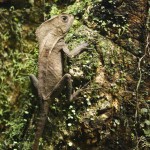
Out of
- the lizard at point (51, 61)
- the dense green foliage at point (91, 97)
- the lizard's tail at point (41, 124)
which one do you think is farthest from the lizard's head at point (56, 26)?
the lizard's tail at point (41, 124)

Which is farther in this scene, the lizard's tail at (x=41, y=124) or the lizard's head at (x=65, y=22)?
the lizard's head at (x=65, y=22)

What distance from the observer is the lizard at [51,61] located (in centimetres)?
554

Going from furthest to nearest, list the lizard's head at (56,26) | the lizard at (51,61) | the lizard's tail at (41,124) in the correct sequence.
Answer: the lizard's head at (56,26) → the lizard at (51,61) → the lizard's tail at (41,124)

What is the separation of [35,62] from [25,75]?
31 cm

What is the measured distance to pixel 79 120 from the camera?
5.46 m

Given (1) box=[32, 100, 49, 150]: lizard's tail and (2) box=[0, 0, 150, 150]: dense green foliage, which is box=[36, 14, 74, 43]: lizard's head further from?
(1) box=[32, 100, 49, 150]: lizard's tail

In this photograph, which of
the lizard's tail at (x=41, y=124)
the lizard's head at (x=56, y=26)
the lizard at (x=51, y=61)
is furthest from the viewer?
the lizard's head at (x=56, y=26)

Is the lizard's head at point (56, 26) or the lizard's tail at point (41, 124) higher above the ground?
the lizard's head at point (56, 26)

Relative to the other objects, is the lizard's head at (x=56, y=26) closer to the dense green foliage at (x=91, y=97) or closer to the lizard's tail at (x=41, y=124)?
the dense green foliage at (x=91, y=97)

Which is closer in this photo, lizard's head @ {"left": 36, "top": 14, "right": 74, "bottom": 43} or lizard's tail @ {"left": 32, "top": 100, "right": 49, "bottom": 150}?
lizard's tail @ {"left": 32, "top": 100, "right": 49, "bottom": 150}

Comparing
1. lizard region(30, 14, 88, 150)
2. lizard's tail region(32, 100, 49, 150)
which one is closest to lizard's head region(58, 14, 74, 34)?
lizard region(30, 14, 88, 150)

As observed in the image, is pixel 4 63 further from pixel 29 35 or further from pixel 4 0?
pixel 4 0

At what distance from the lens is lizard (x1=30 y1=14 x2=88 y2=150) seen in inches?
218

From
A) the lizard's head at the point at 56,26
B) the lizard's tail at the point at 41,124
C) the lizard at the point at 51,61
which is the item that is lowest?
the lizard's tail at the point at 41,124
